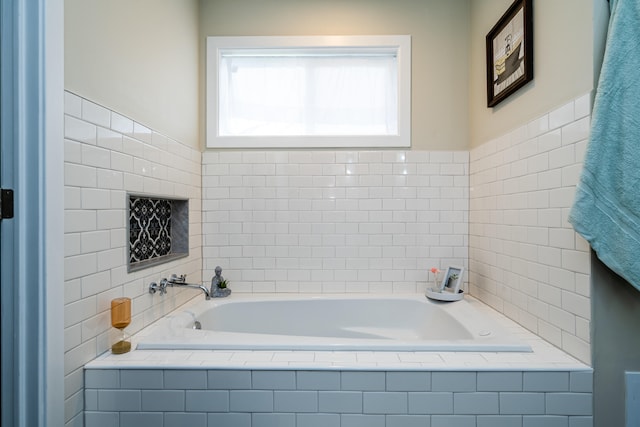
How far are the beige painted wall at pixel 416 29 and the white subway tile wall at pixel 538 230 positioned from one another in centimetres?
37

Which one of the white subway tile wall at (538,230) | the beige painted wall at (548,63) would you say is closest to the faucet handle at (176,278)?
the white subway tile wall at (538,230)

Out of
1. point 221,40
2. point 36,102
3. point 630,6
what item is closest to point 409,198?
point 630,6

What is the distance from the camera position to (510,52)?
159cm

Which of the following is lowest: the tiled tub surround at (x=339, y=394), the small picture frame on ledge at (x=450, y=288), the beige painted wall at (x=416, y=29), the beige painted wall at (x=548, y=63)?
the tiled tub surround at (x=339, y=394)

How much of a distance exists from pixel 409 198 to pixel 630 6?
1.32 metres

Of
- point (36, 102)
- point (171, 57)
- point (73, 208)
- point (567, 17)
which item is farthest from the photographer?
point (171, 57)

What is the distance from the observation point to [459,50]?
2.11 meters

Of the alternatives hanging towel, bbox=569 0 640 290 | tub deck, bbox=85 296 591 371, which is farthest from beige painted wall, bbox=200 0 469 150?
tub deck, bbox=85 296 591 371

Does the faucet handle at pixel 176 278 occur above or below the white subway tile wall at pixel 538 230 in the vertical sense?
below

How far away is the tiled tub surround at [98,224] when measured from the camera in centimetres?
107

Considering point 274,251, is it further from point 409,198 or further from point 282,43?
point 282,43

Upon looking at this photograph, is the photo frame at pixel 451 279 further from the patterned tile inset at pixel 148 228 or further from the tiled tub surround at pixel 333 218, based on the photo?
the patterned tile inset at pixel 148 228

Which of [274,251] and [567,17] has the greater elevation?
[567,17]

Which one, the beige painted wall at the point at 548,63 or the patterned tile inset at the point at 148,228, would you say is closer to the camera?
the beige painted wall at the point at 548,63
